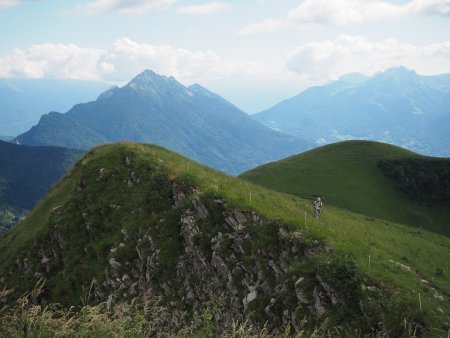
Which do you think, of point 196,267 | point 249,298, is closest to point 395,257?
point 249,298

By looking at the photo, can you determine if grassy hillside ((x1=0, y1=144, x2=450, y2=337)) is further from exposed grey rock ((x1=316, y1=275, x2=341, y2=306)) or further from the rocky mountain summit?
exposed grey rock ((x1=316, y1=275, x2=341, y2=306))

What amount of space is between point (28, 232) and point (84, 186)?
1108 centimetres

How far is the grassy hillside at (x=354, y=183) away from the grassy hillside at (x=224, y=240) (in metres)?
32.1

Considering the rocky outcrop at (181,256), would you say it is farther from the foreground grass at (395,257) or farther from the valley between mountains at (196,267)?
the foreground grass at (395,257)

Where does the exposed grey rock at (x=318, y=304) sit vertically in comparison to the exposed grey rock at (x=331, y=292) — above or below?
below

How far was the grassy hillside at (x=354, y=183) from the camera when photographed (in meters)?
81.9

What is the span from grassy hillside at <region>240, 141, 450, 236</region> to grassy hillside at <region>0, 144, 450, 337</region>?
32114mm

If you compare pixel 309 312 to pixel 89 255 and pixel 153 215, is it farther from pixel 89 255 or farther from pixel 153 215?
pixel 89 255

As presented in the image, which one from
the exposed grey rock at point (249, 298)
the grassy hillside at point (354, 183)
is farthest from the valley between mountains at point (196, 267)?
the grassy hillside at point (354, 183)

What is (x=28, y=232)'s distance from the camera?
158ft

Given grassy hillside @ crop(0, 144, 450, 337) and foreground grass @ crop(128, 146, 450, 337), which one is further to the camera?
grassy hillside @ crop(0, 144, 450, 337)

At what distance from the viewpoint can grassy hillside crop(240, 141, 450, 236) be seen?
81938mm

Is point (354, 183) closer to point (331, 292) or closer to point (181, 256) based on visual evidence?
point (181, 256)

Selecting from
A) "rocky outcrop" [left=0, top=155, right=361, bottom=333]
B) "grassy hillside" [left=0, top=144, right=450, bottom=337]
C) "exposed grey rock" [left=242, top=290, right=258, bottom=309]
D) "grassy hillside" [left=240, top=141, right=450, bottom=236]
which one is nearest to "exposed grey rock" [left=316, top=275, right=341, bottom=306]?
"rocky outcrop" [left=0, top=155, right=361, bottom=333]
